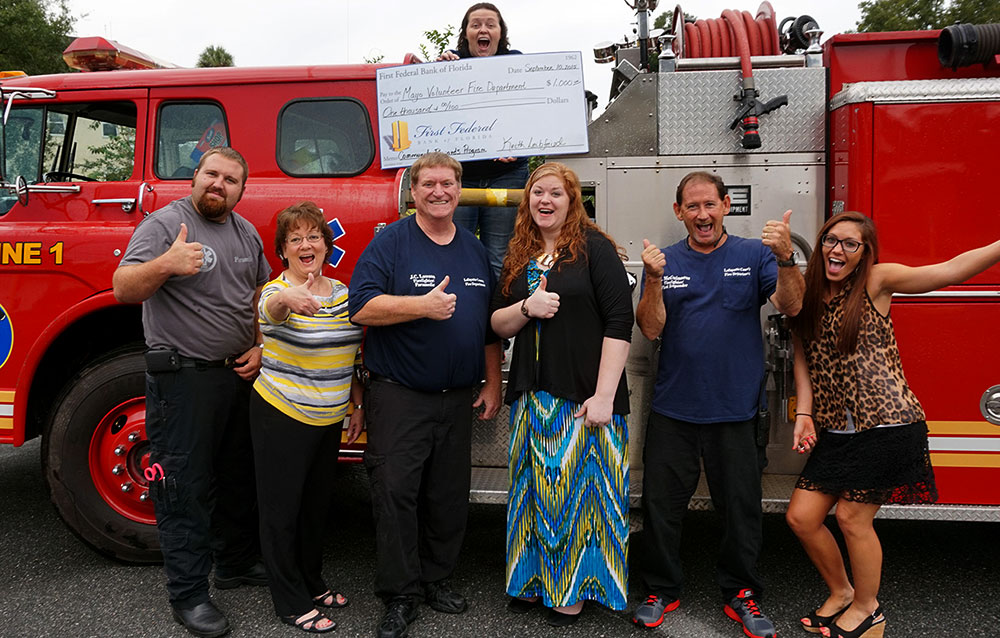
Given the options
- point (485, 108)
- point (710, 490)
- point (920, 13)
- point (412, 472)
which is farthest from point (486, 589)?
point (920, 13)

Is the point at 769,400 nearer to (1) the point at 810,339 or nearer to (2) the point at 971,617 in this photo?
(1) the point at 810,339

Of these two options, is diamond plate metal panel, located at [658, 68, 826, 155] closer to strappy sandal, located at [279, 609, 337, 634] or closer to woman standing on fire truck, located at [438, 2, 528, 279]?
woman standing on fire truck, located at [438, 2, 528, 279]

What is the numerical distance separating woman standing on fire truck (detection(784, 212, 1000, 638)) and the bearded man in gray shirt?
244 cm

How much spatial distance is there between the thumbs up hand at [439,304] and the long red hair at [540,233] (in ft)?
1.11

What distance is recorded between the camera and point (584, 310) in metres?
3.07

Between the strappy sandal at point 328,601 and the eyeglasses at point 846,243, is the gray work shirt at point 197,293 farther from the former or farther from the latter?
the eyeglasses at point 846,243

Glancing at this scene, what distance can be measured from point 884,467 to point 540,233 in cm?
166

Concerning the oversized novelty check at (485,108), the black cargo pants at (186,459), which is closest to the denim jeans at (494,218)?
the oversized novelty check at (485,108)

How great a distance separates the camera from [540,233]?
3.23 metres

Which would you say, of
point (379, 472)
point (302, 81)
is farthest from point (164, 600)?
point (302, 81)

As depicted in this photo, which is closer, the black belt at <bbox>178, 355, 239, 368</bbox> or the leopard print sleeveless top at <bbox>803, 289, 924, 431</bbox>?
the leopard print sleeveless top at <bbox>803, 289, 924, 431</bbox>

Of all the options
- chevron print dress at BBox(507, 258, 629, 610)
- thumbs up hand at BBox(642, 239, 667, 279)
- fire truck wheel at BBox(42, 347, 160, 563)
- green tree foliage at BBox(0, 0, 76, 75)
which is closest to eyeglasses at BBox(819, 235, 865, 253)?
thumbs up hand at BBox(642, 239, 667, 279)

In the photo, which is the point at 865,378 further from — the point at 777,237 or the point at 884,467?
the point at 777,237

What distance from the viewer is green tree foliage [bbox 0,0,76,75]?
2045 cm
